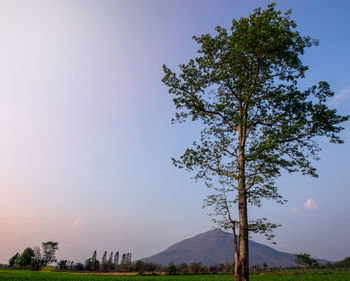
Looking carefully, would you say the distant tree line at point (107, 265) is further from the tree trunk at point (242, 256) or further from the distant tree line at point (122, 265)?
the tree trunk at point (242, 256)

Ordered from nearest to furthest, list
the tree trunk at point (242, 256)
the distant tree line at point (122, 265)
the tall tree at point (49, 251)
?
1. the tree trunk at point (242, 256)
2. the distant tree line at point (122, 265)
3. the tall tree at point (49, 251)

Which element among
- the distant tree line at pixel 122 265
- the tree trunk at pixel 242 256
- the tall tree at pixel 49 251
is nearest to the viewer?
the tree trunk at pixel 242 256

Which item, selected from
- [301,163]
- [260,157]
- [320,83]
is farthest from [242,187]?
[320,83]

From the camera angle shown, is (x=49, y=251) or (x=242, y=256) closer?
(x=242, y=256)

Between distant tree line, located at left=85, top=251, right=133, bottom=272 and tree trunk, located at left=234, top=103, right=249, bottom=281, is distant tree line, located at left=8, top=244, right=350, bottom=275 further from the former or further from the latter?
tree trunk, located at left=234, top=103, right=249, bottom=281

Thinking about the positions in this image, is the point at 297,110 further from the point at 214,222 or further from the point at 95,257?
the point at 95,257

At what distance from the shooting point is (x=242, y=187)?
1228cm

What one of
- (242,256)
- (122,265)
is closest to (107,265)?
(122,265)

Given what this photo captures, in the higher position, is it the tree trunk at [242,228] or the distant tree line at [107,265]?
the tree trunk at [242,228]

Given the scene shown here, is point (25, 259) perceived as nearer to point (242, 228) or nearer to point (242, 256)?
point (242, 256)

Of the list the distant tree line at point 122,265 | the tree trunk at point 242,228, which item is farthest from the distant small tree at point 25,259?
the tree trunk at point 242,228

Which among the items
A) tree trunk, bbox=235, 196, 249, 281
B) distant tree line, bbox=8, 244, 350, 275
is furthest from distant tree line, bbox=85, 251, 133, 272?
tree trunk, bbox=235, 196, 249, 281

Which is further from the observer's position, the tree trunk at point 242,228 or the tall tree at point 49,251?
the tall tree at point 49,251

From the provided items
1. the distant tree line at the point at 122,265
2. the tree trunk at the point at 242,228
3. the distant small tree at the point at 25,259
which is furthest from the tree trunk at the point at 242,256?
the distant small tree at the point at 25,259
